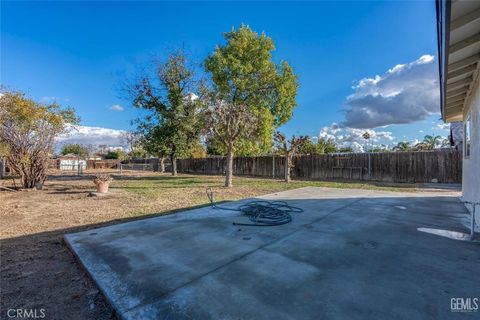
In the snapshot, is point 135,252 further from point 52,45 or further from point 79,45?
point 79,45

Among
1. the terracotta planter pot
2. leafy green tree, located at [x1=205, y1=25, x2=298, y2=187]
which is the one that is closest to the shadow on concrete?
the terracotta planter pot

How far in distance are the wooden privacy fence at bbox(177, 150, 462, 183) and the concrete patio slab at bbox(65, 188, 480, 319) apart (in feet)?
31.6

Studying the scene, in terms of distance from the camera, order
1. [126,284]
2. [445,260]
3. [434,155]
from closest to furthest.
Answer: [126,284]
[445,260]
[434,155]

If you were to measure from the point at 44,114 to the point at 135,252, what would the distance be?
9.63m

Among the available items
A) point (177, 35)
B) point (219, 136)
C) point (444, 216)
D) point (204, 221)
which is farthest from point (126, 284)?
point (177, 35)

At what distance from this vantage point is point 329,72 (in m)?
14.8

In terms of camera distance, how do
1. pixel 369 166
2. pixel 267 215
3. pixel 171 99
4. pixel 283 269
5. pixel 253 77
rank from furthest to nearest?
1. pixel 171 99
2. pixel 253 77
3. pixel 369 166
4. pixel 267 215
5. pixel 283 269

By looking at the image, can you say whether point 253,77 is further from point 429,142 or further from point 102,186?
point 429,142

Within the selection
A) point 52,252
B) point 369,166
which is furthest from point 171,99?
point 52,252

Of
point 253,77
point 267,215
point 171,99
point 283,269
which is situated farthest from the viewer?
point 171,99

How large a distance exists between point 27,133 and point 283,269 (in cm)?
1114

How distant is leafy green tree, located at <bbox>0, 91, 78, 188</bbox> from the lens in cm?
894

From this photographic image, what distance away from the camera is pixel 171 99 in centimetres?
1475

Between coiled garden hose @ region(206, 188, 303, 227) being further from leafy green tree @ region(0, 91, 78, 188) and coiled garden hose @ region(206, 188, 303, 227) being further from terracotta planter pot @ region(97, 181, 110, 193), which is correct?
leafy green tree @ region(0, 91, 78, 188)
